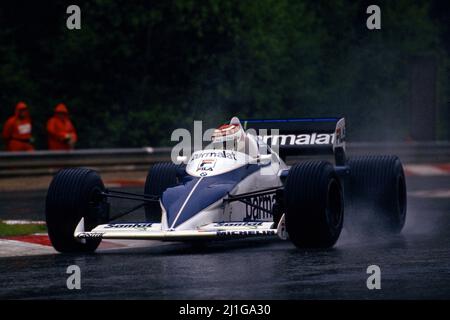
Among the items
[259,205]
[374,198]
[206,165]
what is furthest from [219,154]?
[374,198]

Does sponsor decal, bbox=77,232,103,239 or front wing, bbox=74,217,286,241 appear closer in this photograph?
front wing, bbox=74,217,286,241

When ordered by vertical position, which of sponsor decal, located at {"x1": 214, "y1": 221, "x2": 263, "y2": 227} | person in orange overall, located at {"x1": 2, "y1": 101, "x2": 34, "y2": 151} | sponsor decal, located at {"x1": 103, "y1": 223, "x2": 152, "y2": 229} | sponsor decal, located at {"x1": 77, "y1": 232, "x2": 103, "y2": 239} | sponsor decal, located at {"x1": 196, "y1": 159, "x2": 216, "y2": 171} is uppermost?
sponsor decal, located at {"x1": 196, "y1": 159, "x2": 216, "y2": 171}

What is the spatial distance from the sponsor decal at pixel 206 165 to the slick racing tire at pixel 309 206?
1.08m

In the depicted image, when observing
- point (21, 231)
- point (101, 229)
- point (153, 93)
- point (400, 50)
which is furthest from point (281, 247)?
point (400, 50)

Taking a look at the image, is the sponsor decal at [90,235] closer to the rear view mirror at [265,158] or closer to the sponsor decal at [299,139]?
the rear view mirror at [265,158]

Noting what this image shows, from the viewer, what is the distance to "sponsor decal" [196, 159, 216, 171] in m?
13.0

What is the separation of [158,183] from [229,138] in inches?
57.4

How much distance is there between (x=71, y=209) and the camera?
12.5 metres

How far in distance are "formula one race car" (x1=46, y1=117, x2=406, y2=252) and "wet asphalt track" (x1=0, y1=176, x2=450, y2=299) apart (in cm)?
25

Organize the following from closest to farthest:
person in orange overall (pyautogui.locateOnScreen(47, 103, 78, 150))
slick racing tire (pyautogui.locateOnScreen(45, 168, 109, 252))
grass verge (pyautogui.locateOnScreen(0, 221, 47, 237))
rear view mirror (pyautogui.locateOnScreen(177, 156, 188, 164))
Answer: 1. slick racing tire (pyautogui.locateOnScreen(45, 168, 109, 252))
2. rear view mirror (pyautogui.locateOnScreen(177, 156, 188, 164))
3. grass verge (pyautogui.locateOnScreen(0, 221, 47, 237))
4. person in orange overall (pyautogui.locateOnScreen(47, 103, 78, 150))

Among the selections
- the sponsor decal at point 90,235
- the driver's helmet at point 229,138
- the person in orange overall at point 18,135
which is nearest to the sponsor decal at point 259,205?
the driver's helmet at point 229,138

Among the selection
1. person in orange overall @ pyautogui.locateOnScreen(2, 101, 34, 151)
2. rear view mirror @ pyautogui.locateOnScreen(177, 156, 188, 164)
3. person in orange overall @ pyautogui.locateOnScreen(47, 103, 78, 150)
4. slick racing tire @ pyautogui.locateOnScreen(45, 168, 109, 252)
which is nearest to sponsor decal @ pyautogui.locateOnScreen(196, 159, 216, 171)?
rear view mirror @ pyautogui.locateOnScreen(177, 156, 188, 164)

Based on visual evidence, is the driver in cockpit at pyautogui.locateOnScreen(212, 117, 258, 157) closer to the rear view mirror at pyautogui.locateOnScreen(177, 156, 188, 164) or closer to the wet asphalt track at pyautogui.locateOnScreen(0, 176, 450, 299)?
the rear view mirror at pyautogui.locateOnScreen(177, 156, 188, 164)

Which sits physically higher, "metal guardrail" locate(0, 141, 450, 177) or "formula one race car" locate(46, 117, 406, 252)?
"formula one race car" locate(46, 117, 406, 252)
